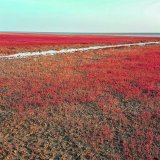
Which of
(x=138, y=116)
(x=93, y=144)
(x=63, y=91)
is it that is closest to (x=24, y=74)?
(x=63, y=91)

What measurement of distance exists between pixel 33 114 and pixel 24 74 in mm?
10481

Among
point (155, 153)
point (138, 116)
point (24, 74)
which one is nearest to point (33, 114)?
point (138, 116)

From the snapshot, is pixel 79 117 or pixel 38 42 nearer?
pixel 79 117

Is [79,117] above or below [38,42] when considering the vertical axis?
above

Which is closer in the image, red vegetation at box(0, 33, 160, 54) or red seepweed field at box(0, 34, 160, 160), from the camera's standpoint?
red seepweed field at box(0, 34, 160, 160)

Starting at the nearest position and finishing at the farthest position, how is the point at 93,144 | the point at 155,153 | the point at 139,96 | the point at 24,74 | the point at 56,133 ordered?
the point at 155,153 < the point at 93,144 < the point at 56,133 < the point at 139,96 < the point at 24,74

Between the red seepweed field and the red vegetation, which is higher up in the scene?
the red seepweed field

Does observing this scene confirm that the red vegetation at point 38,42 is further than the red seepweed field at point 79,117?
Yes

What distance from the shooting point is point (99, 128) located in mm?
11523

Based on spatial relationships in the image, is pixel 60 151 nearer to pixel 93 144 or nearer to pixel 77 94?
pixel 93 144

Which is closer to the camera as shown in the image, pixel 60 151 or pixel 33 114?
pixel 60 151

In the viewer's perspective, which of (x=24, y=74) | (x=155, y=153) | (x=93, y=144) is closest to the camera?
(x=155, y=153)

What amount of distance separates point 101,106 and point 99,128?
10.2ft

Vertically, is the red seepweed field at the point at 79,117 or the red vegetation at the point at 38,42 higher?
the red seepweed field at the point at 79,117
